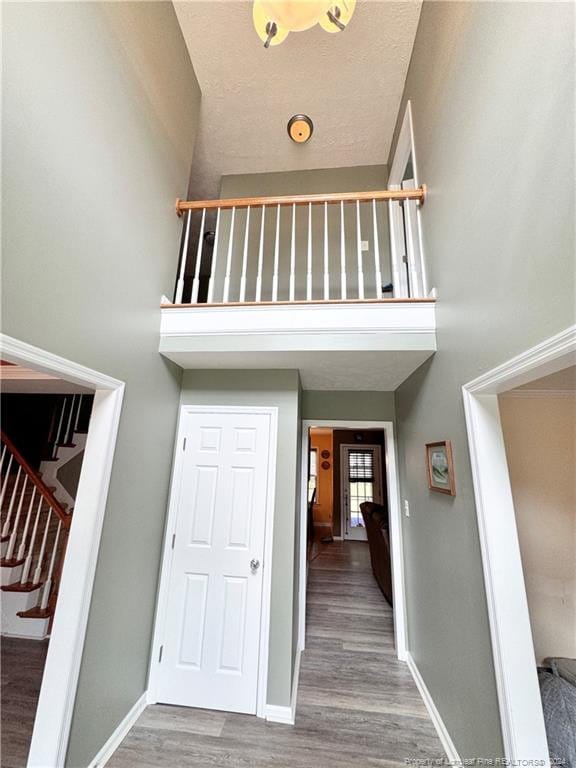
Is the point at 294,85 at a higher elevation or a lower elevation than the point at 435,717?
higher

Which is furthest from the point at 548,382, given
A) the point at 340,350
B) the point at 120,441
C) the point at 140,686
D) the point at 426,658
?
the point at 140,686

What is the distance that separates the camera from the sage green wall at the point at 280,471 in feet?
7.18

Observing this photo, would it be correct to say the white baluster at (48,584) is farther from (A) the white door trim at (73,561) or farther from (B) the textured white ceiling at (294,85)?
(B) the textured white ceiling at (294,85)

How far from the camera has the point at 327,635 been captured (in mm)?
3154

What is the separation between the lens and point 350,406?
328 centimetres

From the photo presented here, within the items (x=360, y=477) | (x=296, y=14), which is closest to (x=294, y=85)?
(x=296, y=14)

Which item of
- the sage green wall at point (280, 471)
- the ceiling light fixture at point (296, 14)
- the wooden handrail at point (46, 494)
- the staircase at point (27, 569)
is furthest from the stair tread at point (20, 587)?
the ceiling light fixture at point (296, 14)

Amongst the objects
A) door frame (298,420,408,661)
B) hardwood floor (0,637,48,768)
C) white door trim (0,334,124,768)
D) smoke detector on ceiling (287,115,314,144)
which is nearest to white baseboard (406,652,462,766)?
door frame (298,420,408,661)

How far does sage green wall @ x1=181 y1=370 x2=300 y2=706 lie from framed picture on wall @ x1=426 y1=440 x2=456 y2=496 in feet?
3.24

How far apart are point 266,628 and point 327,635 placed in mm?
1341

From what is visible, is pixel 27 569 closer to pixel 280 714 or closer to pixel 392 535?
pixel 280 714

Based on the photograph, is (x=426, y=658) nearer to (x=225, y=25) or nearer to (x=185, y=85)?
(x=185, y=85)

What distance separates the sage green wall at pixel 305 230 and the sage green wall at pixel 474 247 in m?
1.16

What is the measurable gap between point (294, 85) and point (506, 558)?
4.25 meters
